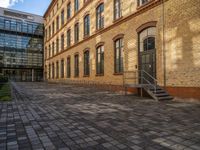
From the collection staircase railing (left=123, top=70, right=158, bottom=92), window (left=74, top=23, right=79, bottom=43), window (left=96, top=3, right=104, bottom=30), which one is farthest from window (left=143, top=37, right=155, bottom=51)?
window (left=74, top=23, right=79, bottom=43)

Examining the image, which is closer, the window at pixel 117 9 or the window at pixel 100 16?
the window at pixel 117 9

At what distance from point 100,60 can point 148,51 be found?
6449mm

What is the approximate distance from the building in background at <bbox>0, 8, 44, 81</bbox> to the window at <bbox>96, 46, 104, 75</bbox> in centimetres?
3101

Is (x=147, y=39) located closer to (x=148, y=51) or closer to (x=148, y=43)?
(x=148, y=43)

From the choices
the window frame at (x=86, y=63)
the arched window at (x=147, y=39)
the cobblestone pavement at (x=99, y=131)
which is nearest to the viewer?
the cobblestone pavement at (x=99, y=131)

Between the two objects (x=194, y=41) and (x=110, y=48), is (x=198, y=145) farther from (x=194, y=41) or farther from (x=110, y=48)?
(x=110, y=48)

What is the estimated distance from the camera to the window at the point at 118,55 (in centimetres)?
1496

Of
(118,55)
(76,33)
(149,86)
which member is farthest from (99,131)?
(76,33)

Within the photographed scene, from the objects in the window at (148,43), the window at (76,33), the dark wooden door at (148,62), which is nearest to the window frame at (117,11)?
the window at (148,43)

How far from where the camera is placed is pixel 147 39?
12570mm

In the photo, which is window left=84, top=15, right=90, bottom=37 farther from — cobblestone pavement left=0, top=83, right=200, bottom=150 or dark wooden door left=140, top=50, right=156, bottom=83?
cobblestone pavement left=0, top=83, right=200, bottom=150

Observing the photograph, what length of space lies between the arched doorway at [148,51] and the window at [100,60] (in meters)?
5.12

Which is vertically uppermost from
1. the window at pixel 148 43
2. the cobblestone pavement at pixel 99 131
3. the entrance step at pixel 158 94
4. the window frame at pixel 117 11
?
the window frame at pixel 117 11

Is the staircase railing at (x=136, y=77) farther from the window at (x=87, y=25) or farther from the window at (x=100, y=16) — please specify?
the window at (x=87, y=25)
